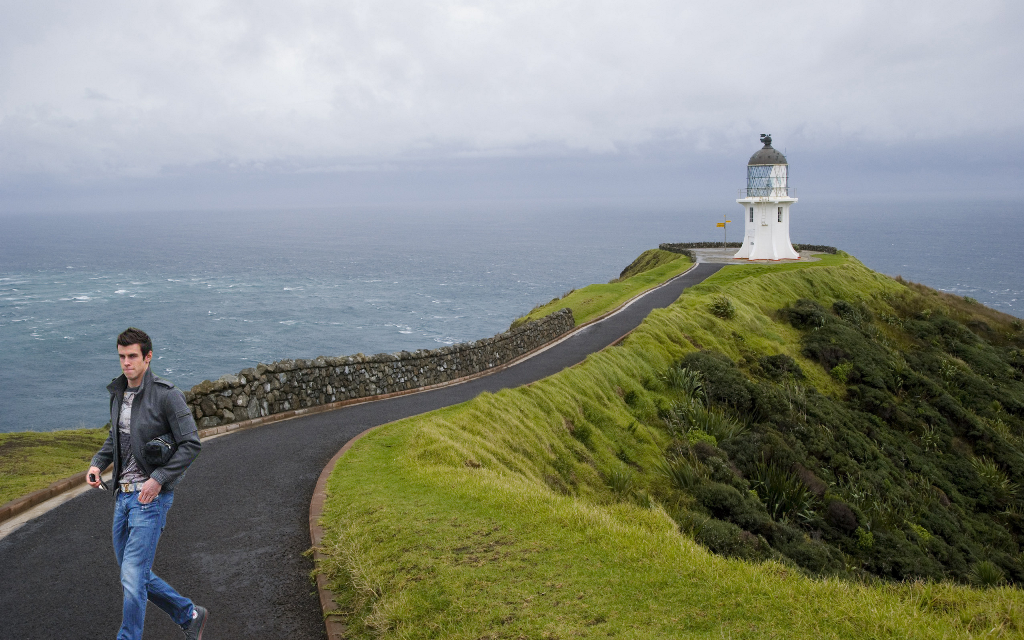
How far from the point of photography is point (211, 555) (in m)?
8.46

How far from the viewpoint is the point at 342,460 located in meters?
12.3

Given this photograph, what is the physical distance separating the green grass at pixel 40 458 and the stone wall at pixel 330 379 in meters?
2.62

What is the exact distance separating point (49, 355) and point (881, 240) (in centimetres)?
18988

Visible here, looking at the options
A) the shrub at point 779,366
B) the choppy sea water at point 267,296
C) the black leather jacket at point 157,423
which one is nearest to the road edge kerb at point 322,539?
the black leather jacket at point 157,423

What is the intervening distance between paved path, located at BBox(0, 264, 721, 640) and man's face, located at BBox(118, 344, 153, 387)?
9.05 ft

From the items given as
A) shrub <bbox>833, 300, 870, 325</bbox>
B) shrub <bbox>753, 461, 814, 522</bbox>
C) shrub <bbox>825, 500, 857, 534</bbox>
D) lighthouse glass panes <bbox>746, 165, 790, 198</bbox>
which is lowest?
shrub <bbox>825, 500, 857, 534</bbox>

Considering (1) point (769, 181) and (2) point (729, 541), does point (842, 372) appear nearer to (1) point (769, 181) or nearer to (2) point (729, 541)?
(2) point (729, 541)

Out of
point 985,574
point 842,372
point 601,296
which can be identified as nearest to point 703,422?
point 985,574

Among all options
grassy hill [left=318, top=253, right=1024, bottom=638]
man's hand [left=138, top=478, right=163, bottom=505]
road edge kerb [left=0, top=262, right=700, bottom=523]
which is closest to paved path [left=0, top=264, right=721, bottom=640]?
road edge kerb [left=0, top=262, right=700, bottom=523]

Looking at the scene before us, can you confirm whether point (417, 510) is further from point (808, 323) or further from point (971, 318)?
point (971, 318)

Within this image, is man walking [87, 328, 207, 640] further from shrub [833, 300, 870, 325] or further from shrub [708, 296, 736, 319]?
shrub [833, 300, 870, 325]

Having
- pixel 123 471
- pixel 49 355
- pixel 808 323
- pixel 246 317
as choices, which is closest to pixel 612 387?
pixel 123 471

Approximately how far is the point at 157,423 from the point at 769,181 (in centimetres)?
5064

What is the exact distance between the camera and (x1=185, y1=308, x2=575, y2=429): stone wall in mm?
14703
